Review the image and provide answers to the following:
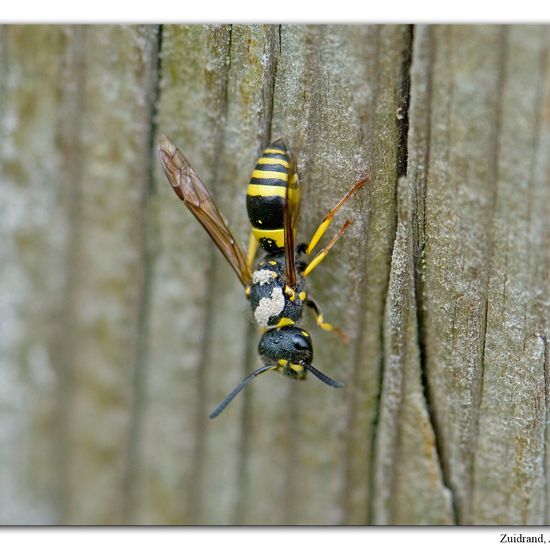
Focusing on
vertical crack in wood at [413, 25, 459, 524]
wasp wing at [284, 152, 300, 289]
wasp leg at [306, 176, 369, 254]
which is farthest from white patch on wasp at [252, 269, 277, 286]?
vertical crack in wood at [413, 25, 459, 524]

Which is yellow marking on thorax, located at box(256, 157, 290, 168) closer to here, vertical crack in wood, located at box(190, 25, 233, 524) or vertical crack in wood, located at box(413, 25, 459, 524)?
A: vertical crack in wood, located at box(190, 25, 233, 524)

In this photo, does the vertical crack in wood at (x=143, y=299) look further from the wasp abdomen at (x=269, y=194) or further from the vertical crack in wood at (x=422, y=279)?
the vertical crack in wood at (x=422, y=279)

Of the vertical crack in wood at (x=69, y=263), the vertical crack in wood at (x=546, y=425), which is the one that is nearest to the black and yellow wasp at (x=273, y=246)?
the vertical crack in wood at (x=69, y=263)

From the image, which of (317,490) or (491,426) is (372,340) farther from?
(317,490)

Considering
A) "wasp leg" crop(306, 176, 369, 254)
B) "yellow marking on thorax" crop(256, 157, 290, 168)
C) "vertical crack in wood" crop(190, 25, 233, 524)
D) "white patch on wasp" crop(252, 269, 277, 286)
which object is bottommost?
"vertical crack in wood" crop(190, 25, 233, 524)

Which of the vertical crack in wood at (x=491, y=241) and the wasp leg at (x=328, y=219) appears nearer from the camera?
the vertical crack in wood at (x=491, y=241)
